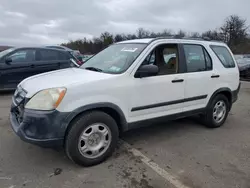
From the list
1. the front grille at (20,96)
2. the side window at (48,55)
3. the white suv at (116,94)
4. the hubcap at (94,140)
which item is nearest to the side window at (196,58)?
the white suv at (116,94)

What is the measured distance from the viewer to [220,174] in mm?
2932

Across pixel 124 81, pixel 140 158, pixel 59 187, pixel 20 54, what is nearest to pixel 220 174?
pixel 140 158

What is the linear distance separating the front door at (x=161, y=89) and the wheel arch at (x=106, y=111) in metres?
0.16

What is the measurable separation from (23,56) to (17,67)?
0.45 meters

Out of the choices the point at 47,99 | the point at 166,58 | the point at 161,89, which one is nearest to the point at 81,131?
the point at 47,99

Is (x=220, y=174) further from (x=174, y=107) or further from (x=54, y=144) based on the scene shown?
(x=54, y=144)

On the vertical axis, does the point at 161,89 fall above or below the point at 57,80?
below

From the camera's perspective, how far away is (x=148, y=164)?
10.3 ft

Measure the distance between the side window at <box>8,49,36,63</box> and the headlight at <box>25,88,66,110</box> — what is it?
5.29 meters

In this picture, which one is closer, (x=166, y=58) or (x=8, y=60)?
(x=166, y=58)

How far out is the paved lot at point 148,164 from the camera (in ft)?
8.95

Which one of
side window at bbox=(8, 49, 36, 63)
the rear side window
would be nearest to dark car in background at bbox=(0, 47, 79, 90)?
side window at bbox=(8, 49, 36, 63)

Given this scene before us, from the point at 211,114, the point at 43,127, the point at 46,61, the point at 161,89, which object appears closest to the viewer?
the point at 43,127

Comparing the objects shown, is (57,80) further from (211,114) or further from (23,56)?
(23,56)
